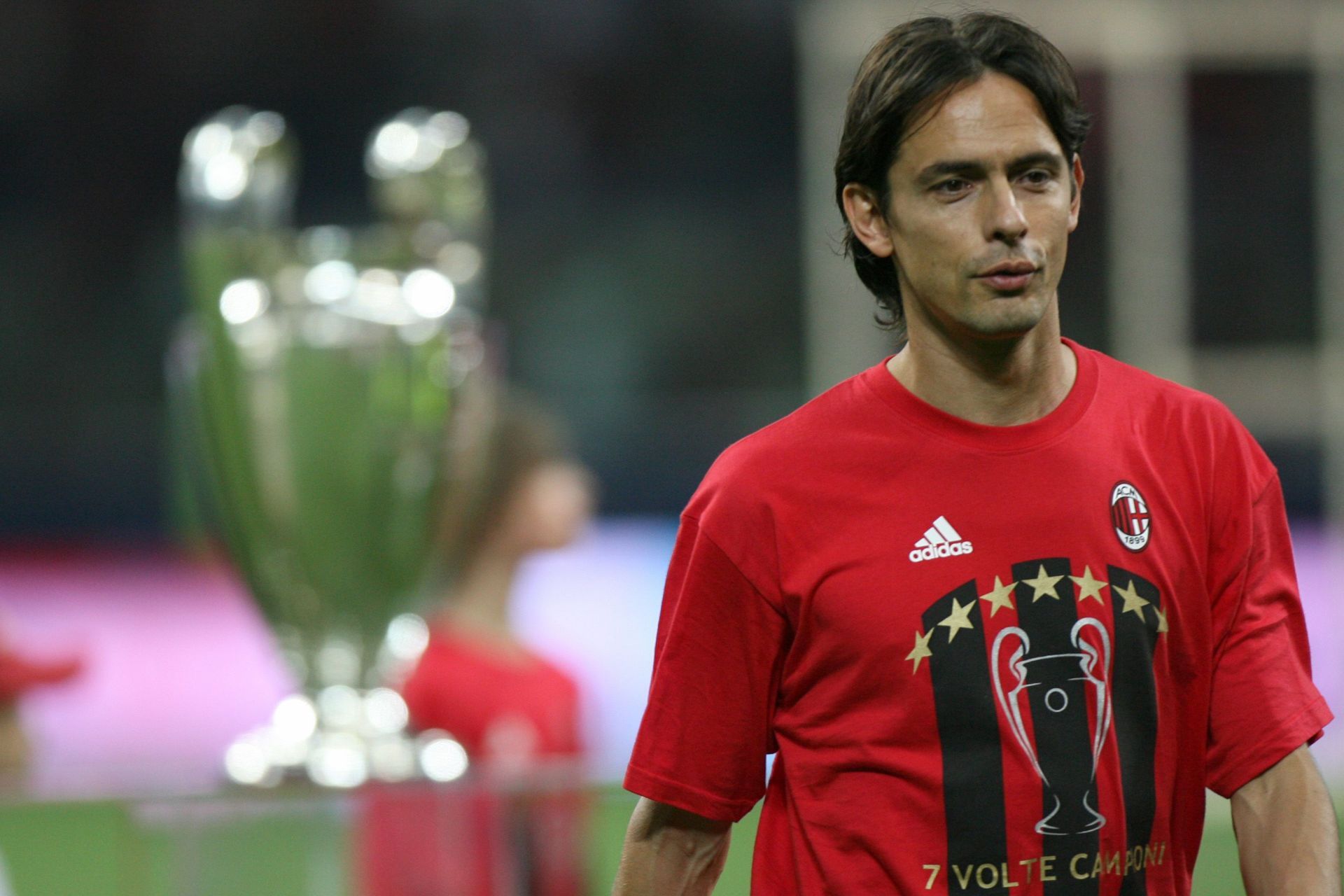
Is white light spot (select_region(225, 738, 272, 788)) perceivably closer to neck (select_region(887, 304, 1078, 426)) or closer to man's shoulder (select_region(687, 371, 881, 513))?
man's shoulder (select_region(687, 371, 881, 513))

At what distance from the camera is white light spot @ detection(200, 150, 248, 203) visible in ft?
6.19

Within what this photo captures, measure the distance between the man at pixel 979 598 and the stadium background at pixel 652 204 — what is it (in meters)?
3.75

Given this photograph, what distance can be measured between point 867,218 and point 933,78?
0.39 feet

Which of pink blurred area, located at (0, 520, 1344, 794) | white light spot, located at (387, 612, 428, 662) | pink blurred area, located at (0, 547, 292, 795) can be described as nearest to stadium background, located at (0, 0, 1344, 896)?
pink blurred area, located at (0, 520, 1344, 794)

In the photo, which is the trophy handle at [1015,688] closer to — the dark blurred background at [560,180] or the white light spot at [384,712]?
the white light spot at [384,712]

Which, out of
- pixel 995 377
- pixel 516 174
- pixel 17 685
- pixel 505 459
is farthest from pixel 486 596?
pixel 516 174

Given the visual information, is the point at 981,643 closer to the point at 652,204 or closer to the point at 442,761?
the point at 442,761

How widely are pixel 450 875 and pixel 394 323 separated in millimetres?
599

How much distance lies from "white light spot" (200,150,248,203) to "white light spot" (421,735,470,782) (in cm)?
64

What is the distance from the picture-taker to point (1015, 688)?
1.22 metres

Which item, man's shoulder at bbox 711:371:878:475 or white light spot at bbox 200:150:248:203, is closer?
man's shoulder at bbox 711:371:878:475

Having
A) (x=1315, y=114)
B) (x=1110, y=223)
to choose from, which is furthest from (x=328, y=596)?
(x=1315, y=114)

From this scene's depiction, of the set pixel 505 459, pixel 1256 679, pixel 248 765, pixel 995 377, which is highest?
pixel 995 377

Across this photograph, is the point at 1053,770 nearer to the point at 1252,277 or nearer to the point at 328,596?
the point at 328,596
